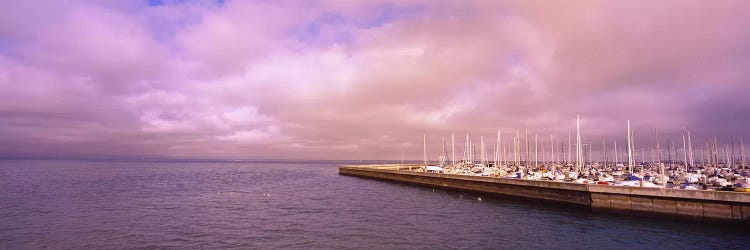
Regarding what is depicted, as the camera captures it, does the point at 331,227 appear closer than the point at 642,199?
Yes

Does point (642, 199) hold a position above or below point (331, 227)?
above

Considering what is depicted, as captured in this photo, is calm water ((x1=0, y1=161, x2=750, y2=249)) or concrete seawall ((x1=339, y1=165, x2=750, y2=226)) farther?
concrete seawall ((x1=339, y1=165, x2=750, y2=226))

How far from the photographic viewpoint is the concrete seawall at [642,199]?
30.4m

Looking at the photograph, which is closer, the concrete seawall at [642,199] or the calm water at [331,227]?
the calm water at [331,227]

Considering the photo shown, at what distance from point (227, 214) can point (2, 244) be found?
16.0m

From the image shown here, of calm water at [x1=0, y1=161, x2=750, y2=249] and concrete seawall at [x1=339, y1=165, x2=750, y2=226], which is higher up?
concrete seawall at [x1=339, y1=165, x2=750, y2=226]

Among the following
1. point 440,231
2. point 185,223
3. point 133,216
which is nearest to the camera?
point 440,231

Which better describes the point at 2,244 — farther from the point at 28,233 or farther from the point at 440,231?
the point at 440,231

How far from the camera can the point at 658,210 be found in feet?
112

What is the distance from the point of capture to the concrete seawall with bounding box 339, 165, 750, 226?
30.4 metres

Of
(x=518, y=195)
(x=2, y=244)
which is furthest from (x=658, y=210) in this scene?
(x=2, y=244)

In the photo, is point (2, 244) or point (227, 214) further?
point (227, 214)

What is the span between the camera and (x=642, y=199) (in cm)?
3538

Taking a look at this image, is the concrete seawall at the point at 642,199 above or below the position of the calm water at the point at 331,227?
above
